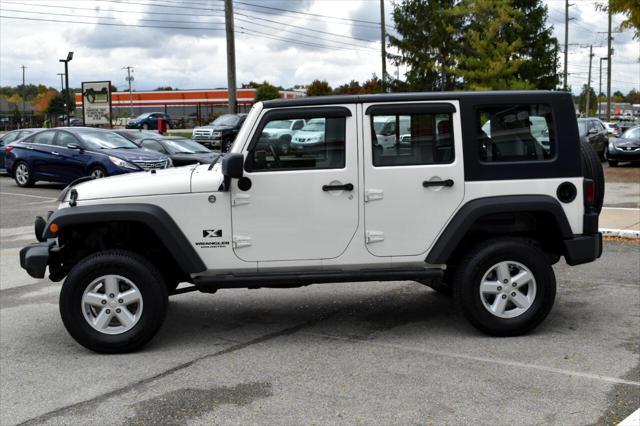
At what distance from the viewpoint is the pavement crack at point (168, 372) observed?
4.48 meters

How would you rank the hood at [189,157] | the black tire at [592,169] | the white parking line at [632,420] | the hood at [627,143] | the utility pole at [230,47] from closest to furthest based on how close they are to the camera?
the white parking line at [632,420] < the black tire at [592,169] < the hood at [189,157] < the hood at [627,143] < the utility pole at [230,47]

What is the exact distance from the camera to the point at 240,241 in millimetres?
5711

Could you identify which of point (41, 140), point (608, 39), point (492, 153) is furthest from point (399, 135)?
point (608, 39)

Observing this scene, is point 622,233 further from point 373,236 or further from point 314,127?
point 314,127

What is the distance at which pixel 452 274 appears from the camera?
6328 mm

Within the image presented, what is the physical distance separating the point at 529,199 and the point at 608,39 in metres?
65.9

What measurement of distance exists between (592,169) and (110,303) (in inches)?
154

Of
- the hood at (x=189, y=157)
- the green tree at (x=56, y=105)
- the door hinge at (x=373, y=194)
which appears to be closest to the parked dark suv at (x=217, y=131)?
the hood at (x=189, y=157)

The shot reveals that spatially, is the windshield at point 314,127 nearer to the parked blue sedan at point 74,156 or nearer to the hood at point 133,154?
the parked blue sedan at point 74,156

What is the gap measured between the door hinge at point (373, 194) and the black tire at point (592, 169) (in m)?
1.66

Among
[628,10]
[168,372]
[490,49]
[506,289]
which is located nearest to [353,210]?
[506,289]

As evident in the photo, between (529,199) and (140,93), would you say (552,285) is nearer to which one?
(529,199)

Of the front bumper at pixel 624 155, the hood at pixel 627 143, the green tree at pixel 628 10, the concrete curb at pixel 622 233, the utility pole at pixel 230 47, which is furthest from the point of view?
the utility pole at pixel 230 47

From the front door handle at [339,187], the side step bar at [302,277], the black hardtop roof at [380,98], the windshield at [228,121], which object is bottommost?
the side step bar at [302,277]
